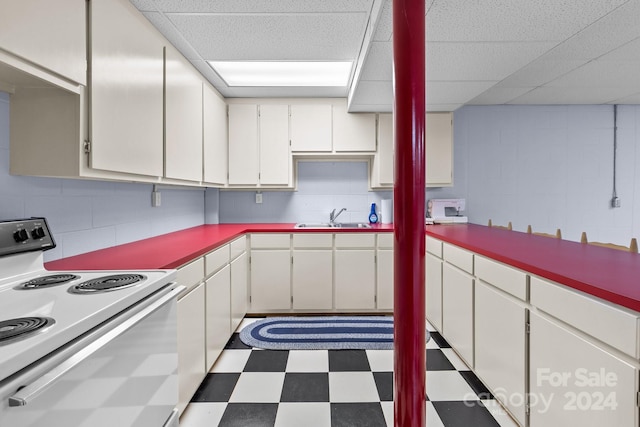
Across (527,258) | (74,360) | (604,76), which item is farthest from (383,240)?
(74,360)

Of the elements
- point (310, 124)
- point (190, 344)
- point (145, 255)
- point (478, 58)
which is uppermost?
point (478, 58)

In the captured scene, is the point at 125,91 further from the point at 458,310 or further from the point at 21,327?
the point at 458,310

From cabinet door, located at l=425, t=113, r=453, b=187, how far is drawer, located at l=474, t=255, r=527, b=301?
60.6 inches

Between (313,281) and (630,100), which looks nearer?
(313,281)

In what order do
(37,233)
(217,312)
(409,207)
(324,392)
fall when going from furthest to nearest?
1. (217,312)
2. (324,392)
3. (37,233)
4. (409,207)

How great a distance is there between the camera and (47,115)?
4.32 ft

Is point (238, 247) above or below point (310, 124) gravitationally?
below

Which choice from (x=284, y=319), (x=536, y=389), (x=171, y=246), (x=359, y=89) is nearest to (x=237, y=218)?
(x=284, y=319)

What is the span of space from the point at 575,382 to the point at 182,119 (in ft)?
8.13

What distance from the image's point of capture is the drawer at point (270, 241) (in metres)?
3.02

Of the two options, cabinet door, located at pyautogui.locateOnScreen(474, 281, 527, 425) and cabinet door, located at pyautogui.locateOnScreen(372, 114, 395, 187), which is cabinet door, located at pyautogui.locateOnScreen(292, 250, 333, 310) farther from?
cabinet door, located at pyautogui.locateOnScreen(474, 281, 527, 425)

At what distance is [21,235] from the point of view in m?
1.26

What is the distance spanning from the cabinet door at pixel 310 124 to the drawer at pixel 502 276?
194 centimetres

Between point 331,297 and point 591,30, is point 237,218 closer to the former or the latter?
point 331,297
